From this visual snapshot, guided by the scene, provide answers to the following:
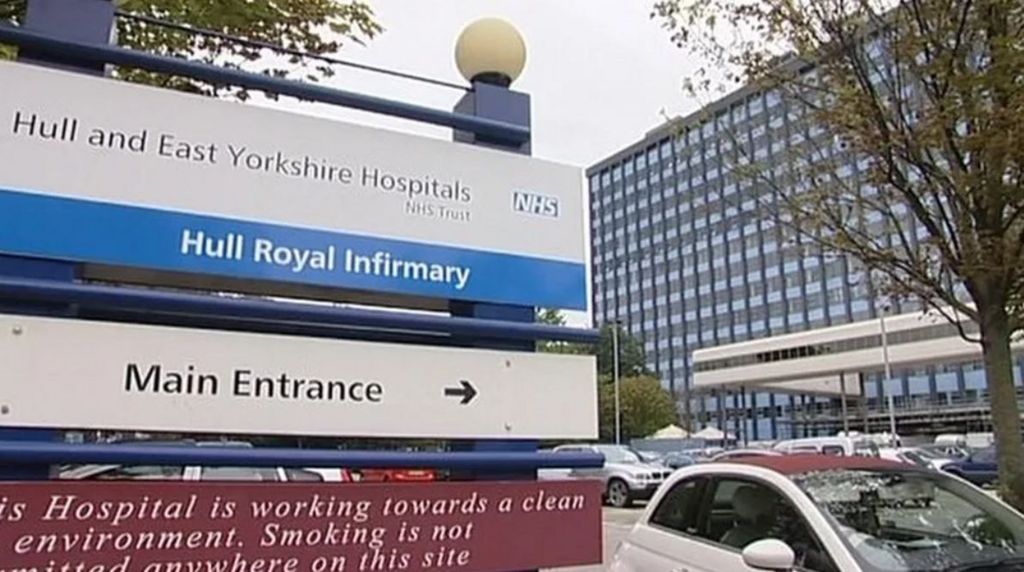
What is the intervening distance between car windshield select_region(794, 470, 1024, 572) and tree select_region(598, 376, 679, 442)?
66.8 m

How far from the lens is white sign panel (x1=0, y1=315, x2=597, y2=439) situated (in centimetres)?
287

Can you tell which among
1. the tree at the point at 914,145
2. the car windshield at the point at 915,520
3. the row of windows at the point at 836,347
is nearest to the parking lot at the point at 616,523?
the tree at the point at 914,145

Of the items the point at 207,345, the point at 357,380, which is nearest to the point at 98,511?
the point at 207,345

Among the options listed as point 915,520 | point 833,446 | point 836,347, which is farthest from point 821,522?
point 836,347

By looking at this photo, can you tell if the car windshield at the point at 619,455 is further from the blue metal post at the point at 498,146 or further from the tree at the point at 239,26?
the blue metal post at the point at 498,146

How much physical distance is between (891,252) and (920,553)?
5.26 meters

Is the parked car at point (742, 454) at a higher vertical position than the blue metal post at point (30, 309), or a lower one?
lower

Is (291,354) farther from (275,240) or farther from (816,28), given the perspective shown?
(816,28)

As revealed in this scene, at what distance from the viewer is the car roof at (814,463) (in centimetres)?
487

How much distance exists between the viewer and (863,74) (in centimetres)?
833

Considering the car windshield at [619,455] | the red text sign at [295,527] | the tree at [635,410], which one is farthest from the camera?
the tree at [635,410]

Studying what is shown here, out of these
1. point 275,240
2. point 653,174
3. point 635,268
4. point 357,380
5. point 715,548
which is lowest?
point 715,548

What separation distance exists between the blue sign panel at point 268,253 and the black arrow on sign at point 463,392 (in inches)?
14.0

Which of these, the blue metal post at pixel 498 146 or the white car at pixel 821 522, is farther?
the white car at pixel 821 522
